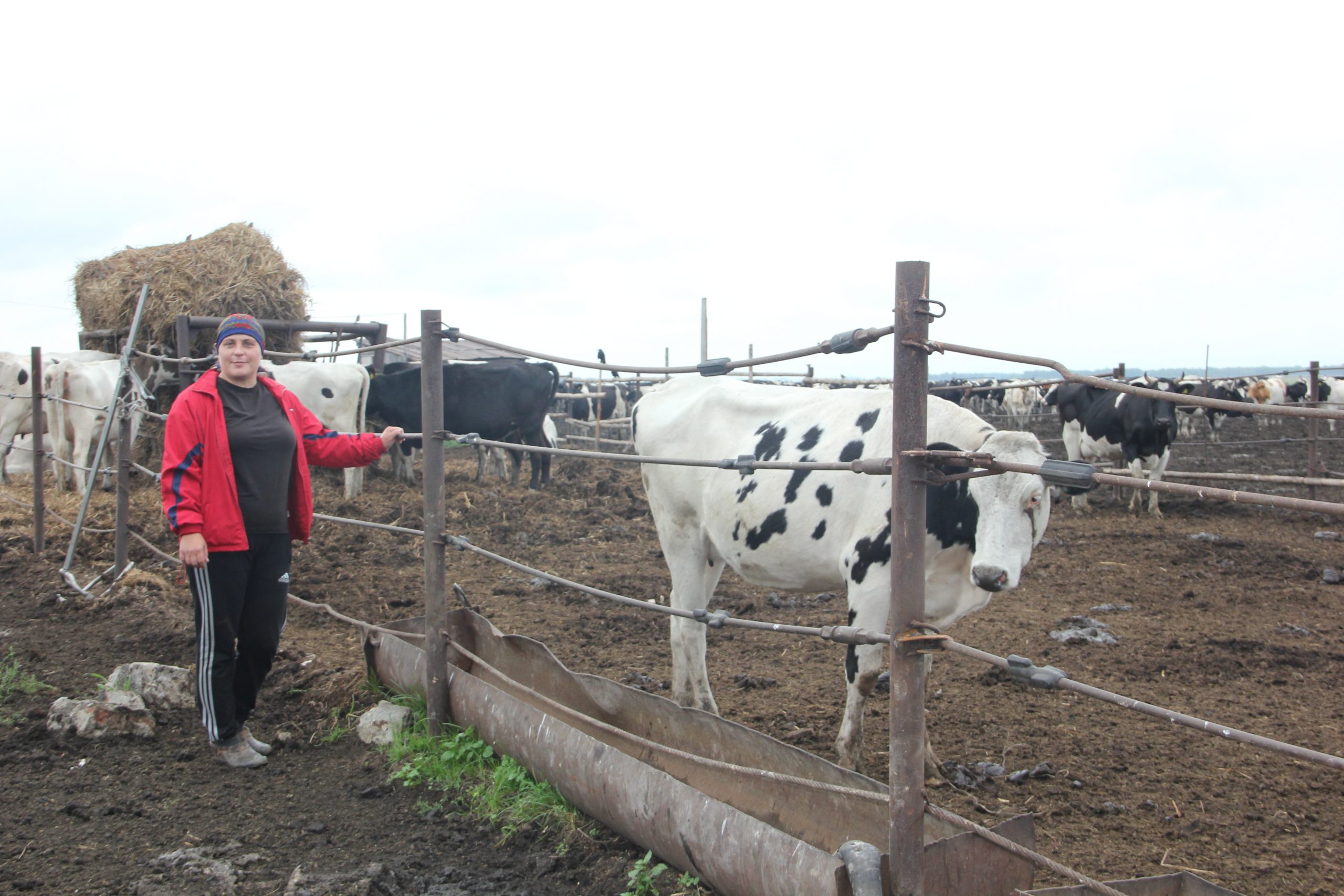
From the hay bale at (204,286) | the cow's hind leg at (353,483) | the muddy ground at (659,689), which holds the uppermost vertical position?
the hay bale at (204,286)

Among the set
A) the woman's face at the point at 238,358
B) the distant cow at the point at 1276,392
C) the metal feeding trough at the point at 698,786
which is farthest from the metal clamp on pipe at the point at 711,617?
the distant cow at the point at 1276,392

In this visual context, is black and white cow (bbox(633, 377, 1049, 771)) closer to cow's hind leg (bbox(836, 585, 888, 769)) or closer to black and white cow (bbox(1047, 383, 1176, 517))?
cow's hind leg (bbox(836, 585, 888, 769))

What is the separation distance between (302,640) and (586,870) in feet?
10.2

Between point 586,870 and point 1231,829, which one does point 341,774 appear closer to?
point 586,870

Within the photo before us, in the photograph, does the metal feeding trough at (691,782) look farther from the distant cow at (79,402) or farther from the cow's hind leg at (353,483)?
the distant cow at (79,402)

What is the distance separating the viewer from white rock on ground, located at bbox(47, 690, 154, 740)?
12.3 feet

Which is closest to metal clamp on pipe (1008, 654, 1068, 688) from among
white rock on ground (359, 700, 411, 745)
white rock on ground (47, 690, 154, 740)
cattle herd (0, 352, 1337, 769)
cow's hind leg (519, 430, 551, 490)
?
cattle herd (0, 352, 1337, 769)

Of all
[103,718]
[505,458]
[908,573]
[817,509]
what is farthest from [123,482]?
[505,458]

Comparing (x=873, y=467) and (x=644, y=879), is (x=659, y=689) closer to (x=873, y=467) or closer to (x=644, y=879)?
(x=644, y=879)

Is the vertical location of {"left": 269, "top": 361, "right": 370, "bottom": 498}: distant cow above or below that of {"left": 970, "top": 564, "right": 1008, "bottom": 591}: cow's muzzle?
above

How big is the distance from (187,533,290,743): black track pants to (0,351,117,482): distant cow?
924cm

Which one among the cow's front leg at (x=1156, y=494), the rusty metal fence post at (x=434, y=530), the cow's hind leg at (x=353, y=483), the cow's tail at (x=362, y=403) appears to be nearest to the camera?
the rusty metal fence post at (x=434, y=530)

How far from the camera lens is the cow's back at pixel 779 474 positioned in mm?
3777

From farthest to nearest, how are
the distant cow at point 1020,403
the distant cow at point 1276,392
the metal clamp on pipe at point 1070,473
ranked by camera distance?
1. the distant cow at point 1020,403
2. the distant cow at point 1276,392
3. the metal clamp on pipe at point 1070,473
